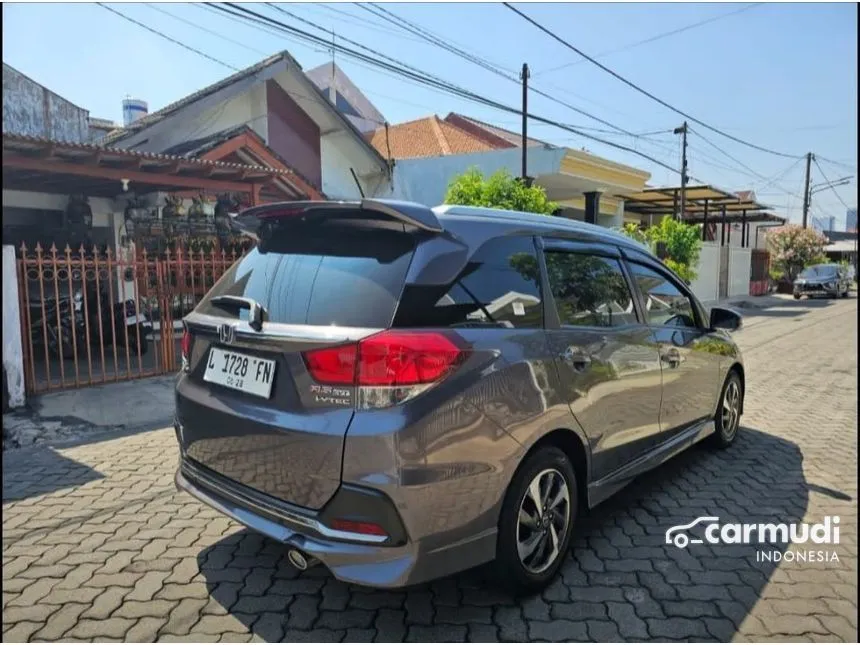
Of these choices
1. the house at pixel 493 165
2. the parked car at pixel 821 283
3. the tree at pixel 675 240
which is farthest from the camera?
the parked car at pixel 821 283

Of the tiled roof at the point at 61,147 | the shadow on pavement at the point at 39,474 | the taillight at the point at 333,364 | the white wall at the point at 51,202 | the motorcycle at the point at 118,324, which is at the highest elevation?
the tiled roof at the point at 61,147

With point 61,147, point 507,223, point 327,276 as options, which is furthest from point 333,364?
point 61,147

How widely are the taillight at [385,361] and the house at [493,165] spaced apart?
1317cm

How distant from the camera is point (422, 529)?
217 centimetres

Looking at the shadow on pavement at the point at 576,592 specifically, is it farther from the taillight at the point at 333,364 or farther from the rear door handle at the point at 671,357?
the taillight at the point at 333,364

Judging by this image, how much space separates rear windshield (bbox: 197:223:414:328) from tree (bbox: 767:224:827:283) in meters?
32.6

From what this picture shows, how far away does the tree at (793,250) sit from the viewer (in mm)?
28975

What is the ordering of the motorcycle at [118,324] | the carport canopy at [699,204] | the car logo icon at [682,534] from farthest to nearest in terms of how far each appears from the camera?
the carport canopy at [699,204] < the motorcycle at [118,324] < the car logo icon at [682,534]

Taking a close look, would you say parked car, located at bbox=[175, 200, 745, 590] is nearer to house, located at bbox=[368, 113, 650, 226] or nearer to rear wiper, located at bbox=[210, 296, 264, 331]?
rear wiper, located at bbox=[210, 296, 264, 331]

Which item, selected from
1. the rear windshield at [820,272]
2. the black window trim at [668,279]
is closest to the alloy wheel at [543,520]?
the black window trim at [668,279]

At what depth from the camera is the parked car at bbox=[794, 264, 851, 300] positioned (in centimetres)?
2578

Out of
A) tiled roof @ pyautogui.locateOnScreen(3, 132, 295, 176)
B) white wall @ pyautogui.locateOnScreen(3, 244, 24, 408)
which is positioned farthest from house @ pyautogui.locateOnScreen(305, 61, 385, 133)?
white wall @ pyautogui.locateOnScreen(3, 244, 24, 408)

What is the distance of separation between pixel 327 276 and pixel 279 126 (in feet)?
42.2

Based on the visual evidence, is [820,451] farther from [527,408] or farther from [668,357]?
[527,408]
